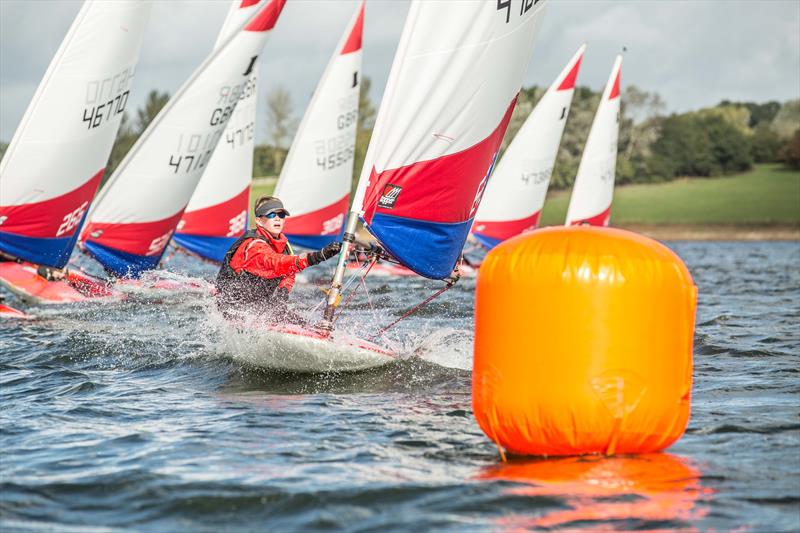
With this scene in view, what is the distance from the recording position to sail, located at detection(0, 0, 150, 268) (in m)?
12.7

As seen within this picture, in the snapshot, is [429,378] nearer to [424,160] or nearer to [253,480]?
[424,160]

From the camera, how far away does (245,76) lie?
49.1 feet

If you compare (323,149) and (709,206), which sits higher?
(323,149)

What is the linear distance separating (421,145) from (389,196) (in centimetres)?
52

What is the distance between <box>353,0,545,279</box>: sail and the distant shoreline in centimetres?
4840

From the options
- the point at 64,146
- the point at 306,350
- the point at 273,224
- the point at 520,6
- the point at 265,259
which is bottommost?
the point at 306,350

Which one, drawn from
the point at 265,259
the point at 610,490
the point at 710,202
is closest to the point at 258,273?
the point at 265,259

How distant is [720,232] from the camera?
59031 millimetres

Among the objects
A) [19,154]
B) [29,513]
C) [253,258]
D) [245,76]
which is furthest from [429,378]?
[245,76]

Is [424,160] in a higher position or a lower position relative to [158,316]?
higher

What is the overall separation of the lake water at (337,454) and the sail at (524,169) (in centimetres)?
1412

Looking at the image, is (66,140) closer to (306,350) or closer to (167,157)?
(167,157)

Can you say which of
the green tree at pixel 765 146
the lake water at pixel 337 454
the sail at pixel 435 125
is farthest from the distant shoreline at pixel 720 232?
the lake water at pixel 337 454

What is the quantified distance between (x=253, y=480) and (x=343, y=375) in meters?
3.13
